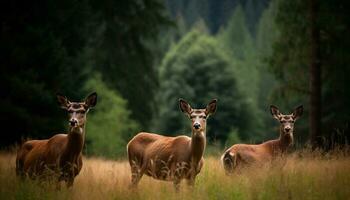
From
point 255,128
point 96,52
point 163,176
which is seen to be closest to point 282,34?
point 163,176

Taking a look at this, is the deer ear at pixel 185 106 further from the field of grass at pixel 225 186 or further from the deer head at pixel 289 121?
the deer head at pixel 289 121

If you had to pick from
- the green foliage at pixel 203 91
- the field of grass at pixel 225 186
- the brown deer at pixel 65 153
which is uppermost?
the green foliage at pixel 203 91

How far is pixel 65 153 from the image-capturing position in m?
11.0

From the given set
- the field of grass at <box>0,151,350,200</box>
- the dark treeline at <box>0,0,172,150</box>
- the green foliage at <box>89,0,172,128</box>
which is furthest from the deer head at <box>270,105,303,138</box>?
the green foliage at <box>89,0,172,128</box>

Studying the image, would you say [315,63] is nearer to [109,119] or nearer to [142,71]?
[142,71]

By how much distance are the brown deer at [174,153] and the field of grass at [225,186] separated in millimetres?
166

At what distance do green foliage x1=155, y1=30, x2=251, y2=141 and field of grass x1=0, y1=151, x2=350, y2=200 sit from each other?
1420 inches

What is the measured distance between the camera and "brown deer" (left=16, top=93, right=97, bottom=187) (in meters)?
10.9

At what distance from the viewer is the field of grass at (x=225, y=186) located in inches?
396

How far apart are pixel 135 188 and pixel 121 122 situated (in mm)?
28531

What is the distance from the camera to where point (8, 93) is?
78.0 feet

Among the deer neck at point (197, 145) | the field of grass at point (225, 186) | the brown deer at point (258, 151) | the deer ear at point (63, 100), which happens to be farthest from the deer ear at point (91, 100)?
the brown deer at point (258, 151)

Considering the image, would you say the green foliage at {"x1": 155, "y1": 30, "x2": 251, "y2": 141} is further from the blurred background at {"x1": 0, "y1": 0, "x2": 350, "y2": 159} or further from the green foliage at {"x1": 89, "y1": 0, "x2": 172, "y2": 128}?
the green foliage at {"x1": 89, "y1": 0, "x2": 172, "y2": 128}

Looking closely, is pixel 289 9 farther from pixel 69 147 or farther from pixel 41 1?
pixel 69 147
